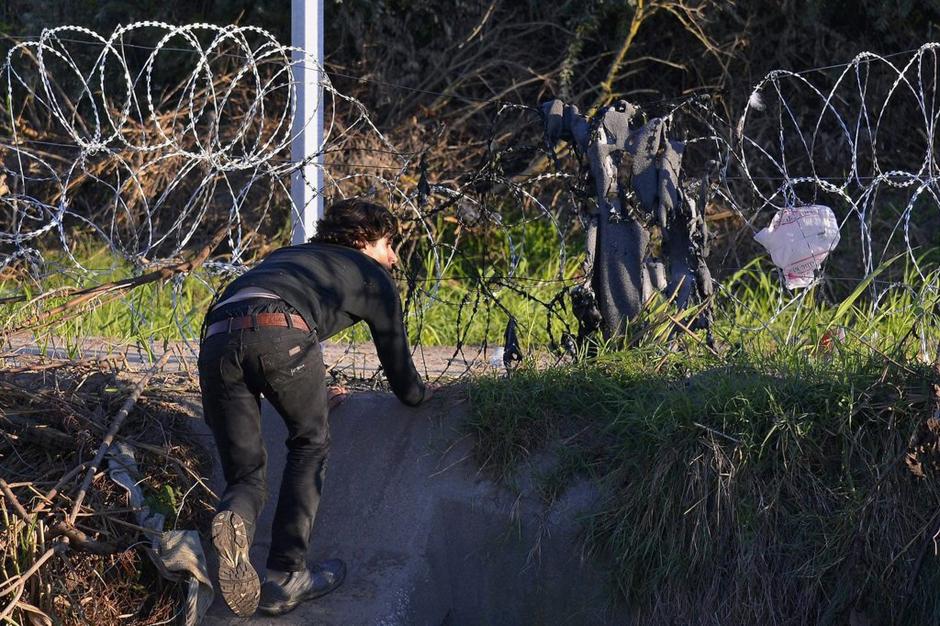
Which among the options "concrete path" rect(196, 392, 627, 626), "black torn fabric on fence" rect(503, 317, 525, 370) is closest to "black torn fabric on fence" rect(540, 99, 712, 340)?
"black torn fabric on fence" rect(503, 317, 525, 370)

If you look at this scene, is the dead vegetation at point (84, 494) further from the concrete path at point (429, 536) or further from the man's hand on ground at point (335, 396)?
the man's hand on ground at point (335, 396)

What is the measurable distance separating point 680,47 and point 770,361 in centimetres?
551

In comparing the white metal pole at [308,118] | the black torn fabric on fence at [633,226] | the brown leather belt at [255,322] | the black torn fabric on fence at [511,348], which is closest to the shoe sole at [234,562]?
the brown leather belt at [255,322]

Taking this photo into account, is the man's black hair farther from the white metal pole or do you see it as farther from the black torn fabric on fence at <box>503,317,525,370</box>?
the white metal pole

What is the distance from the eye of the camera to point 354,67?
31.0 ft

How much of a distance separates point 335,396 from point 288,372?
33.7 inches

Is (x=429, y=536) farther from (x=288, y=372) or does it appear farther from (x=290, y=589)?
(x=288, y=372)

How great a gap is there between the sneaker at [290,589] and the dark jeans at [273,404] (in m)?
0.04

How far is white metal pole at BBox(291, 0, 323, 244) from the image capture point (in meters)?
5.62

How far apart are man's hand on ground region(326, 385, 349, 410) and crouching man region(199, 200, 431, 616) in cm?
46

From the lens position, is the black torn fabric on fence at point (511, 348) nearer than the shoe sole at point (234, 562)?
No

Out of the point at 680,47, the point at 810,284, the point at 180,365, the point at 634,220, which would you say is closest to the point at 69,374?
the point at 180,365

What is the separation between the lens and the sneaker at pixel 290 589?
394 centimetres

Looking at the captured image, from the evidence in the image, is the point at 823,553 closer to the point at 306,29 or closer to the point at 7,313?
the point at 306,29
